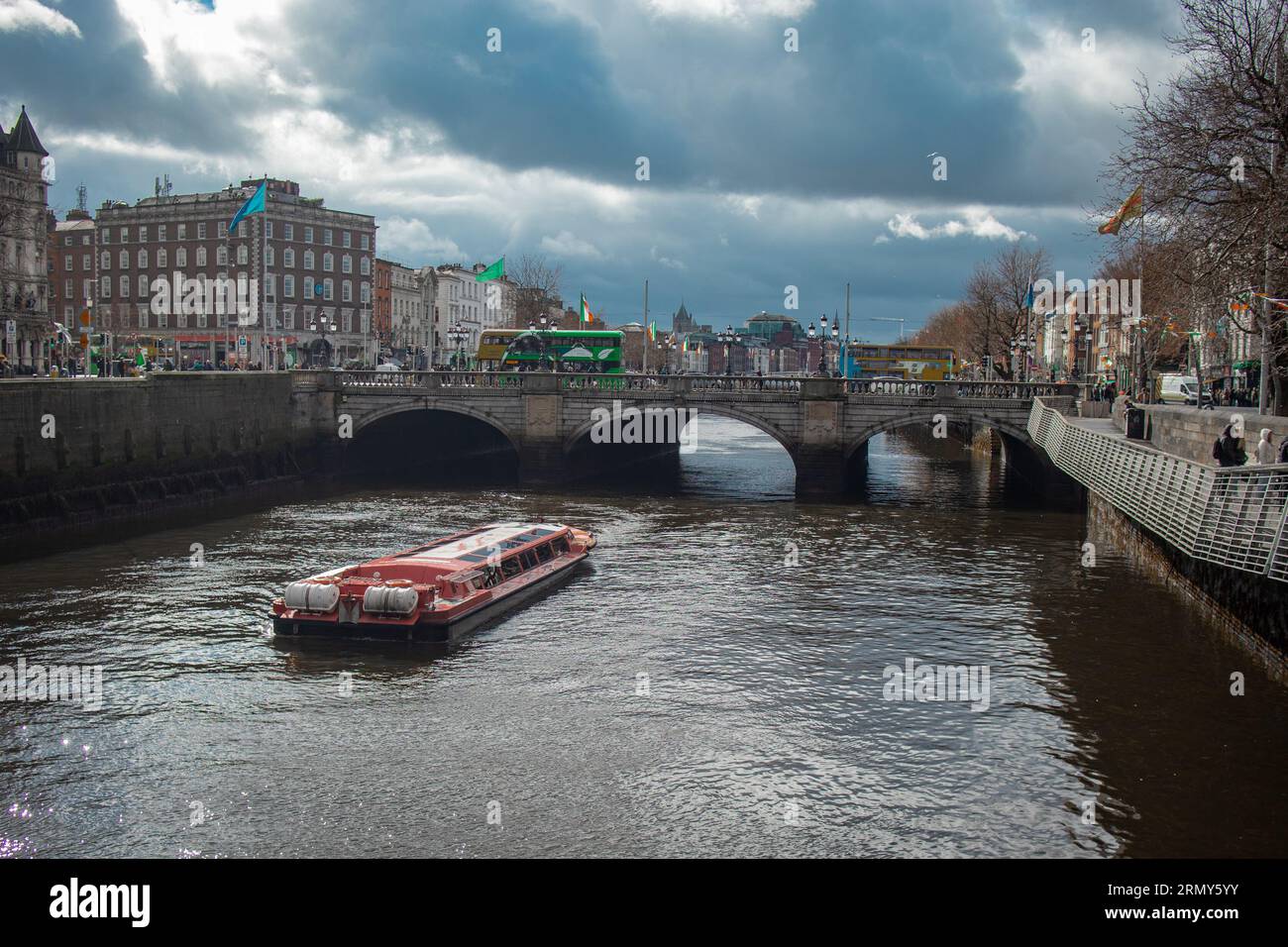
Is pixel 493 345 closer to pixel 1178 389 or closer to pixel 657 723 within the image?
pixel 1178 389

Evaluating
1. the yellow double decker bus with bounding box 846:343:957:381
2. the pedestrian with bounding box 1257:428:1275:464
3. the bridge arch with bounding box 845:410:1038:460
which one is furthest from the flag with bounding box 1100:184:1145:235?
the yellow double decker bus with bounding box 846:343:957:381

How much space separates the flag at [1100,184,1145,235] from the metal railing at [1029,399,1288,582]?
26.7ft

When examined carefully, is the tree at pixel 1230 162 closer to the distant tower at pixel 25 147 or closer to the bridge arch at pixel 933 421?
the bridge arch at pixel 933 421

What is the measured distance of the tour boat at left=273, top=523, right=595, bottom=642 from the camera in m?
28.5

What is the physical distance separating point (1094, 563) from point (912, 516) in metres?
13.1

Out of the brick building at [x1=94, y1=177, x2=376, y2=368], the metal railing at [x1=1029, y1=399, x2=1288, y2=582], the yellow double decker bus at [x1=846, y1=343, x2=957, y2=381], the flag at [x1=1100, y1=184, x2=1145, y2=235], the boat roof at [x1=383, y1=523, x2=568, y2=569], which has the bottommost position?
the boat roof at [x1=383, y1=523, x2=568, y2=569]

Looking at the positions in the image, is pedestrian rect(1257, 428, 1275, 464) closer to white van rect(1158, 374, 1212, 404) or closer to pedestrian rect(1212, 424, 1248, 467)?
pedestrian rect(1212, 424, 1248, 467)

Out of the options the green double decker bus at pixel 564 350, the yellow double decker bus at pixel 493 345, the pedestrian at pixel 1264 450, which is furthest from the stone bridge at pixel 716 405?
the pedestrian at pixel 1264 450

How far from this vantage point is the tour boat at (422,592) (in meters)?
28.5

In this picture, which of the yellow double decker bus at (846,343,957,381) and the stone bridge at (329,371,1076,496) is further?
the yellow double decker bus at (846,343,957,381)

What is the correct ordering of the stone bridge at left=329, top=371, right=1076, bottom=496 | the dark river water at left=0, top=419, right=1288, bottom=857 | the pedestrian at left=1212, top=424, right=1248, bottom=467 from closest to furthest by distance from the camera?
1. the dark river water at left=0, top=419, right=1288, bottom=857
2. the pedestrian at left=1212, top=424, right=1248, bottom=467
3. the stone bridge at left=329, top=371, right=1076, bottom=496
